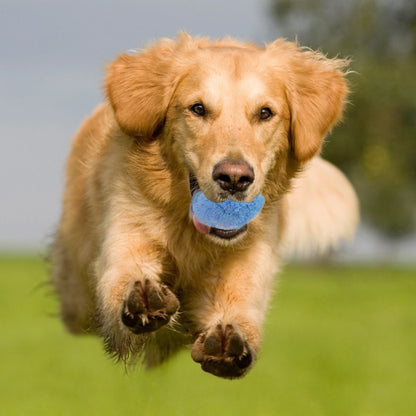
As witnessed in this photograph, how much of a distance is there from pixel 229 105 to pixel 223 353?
4.57ft

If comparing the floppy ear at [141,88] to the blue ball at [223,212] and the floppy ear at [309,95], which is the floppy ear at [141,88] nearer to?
the blue ball at [223,212]

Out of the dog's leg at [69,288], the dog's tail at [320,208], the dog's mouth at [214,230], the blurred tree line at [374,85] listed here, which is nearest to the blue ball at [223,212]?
the dog's mouth at [214,230]

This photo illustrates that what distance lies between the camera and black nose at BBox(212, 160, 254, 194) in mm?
4609

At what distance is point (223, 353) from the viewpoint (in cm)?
455

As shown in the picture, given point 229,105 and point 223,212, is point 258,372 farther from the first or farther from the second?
point 229,105

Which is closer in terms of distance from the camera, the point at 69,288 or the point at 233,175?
the point at 233,175

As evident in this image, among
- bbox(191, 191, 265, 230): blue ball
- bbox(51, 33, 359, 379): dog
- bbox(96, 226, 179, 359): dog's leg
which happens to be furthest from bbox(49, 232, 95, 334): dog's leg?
bbox(191, 191, 265, 230): blue ball

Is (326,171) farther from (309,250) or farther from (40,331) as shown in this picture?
(40,331)

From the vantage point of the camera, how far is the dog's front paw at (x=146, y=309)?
4.51 metres

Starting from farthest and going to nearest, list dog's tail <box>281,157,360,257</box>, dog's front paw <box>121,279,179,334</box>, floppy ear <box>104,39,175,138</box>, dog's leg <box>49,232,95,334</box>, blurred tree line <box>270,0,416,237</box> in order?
blurred tree line <box>270,0,416,237</box> → dog's tail <box>281,157,360,257</box> → dog's leg <box>49,232,95,334</box> → floppy ear <box>104,39,175,138</box> → dog's front paw <box>121,279,179,334</box>

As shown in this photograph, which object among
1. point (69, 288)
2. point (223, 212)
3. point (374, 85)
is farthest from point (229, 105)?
point (374, 85)

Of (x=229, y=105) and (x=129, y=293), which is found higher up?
(x=229, y=105)

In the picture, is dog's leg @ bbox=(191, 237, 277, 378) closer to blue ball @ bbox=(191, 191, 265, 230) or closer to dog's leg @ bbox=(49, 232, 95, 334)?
blue ball @ bbox=(191, 191, 265, 230)

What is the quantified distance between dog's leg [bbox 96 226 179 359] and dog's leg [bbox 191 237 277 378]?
271 mm
